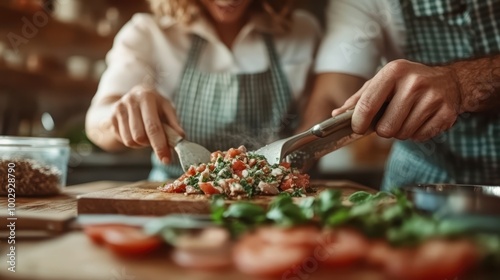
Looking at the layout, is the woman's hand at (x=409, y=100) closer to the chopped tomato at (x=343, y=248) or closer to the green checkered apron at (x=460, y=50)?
the green checkered apron at (x=460, y=50)

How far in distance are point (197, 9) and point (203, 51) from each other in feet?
0.38

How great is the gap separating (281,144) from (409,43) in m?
0.54

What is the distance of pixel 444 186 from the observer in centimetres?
83

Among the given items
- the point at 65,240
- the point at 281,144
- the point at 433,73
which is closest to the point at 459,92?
the point at 433,73

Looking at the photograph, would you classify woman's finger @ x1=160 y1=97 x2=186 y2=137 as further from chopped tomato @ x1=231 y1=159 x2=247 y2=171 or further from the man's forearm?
the man's forearm

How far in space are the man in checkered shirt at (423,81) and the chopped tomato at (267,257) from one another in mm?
515

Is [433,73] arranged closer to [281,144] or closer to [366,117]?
[366,117]

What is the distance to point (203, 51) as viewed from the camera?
153 cm

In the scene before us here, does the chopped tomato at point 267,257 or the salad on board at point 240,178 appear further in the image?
the salad on board at point 240,178

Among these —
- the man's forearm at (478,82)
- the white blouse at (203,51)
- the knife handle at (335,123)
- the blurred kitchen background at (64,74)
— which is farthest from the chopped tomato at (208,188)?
the blurred kitchen background at (64,74)

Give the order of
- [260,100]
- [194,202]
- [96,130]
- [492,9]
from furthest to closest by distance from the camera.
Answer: [260,100], [96,130], [492,9], [194,202]

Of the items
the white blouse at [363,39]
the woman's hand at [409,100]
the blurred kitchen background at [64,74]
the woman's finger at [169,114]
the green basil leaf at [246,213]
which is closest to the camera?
the green basil leaf at [246,213]

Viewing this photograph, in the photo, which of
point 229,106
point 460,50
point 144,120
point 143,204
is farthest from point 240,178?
point 460,50

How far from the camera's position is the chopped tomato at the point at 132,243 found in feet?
1.64
